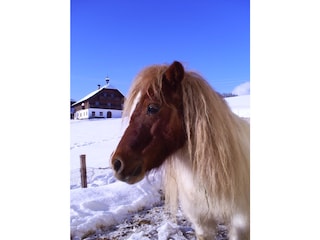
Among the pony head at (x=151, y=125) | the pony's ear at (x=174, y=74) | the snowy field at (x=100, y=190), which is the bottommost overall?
the snowy field at (x=100, y=190)

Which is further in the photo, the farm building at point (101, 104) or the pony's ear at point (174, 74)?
the farm building at point (101, 104)

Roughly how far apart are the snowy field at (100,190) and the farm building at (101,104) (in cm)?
2

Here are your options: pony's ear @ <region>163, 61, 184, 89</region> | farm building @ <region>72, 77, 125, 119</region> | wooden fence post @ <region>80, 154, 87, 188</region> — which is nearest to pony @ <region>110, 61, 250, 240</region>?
pony's ear @ <region>163, 61, 184, 89</region>

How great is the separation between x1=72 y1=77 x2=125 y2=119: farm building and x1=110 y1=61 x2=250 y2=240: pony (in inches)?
4.8

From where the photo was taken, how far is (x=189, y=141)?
0.75 meters

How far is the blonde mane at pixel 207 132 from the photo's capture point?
744mm

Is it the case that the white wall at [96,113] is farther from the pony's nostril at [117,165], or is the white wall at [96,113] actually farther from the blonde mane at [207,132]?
the pony's nostril at [117,165]

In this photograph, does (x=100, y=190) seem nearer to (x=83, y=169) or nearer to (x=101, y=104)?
(x=83, y=169)

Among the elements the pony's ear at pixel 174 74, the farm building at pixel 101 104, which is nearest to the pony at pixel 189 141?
the pony's ear at pixel 174 74

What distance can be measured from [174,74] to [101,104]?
31 centimetres

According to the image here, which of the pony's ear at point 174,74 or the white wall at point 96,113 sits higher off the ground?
the pony's ear at point 174,74
